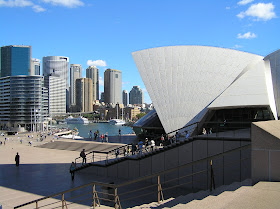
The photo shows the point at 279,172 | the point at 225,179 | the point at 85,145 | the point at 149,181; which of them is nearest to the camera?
the point at 279,172

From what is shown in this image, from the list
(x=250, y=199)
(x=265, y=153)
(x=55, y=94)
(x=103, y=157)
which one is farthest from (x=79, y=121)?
(x=250, y=199)

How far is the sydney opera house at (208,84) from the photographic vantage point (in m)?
15.6

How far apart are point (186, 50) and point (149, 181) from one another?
12.8 meters

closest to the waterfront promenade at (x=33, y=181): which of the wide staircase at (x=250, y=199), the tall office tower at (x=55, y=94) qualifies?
the wide staircase at (x=250, y=199)

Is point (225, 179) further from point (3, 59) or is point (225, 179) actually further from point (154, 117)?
point (3, 59)

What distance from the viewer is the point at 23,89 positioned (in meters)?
96.0

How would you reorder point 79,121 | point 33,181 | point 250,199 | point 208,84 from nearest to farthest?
point 250,199
point 33,181
point 208,84
point 79,121

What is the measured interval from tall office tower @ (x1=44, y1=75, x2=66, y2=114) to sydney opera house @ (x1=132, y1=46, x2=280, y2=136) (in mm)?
166914

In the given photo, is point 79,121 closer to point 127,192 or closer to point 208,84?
point 208,84

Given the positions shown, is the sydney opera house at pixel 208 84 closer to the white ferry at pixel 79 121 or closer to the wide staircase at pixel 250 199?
the wide staircase at pixel 250 199

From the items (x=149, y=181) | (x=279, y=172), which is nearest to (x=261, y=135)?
(x=279, y=172)

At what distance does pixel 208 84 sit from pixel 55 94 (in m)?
177

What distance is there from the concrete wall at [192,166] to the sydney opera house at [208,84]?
4.10 m

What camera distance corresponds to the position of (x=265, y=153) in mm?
5066
